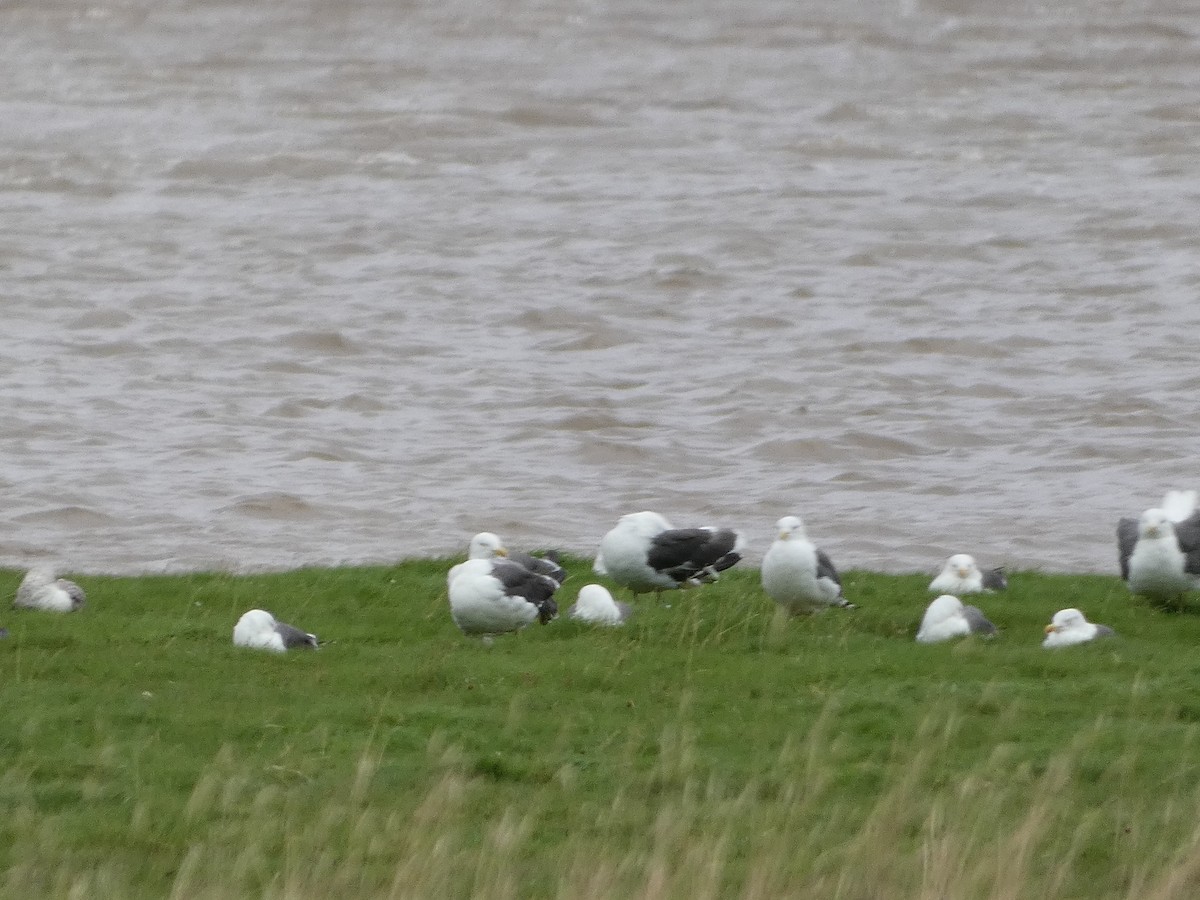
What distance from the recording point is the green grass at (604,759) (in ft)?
27.9

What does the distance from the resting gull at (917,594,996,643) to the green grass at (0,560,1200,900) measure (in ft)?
0.62

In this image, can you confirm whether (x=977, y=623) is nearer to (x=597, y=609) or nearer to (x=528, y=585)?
(x=597, y=609)

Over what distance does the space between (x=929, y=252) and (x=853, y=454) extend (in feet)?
43.4

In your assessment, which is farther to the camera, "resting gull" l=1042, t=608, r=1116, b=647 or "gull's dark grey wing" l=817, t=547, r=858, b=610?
"gull's dark grey wing" l=817, t=547, r=858, b=610

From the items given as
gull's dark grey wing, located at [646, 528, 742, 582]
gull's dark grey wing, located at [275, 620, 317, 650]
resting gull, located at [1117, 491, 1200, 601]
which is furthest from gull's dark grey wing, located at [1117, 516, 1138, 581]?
gull's dark grey wing, located at [275, 620, 317, 650]

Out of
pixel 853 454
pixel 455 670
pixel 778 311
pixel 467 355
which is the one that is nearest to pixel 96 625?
pixel 455 670

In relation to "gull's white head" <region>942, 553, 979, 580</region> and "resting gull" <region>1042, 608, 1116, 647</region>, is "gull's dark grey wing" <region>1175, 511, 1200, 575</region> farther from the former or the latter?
"gull's white head" <region>942, 553, 979, 580</region>

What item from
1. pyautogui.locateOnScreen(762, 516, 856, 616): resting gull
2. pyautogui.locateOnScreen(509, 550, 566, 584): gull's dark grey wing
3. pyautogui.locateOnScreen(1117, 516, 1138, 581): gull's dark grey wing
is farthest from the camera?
pyautogui.locateOnScreen(1117, 516, 1138, 581): gull's dark grey wing

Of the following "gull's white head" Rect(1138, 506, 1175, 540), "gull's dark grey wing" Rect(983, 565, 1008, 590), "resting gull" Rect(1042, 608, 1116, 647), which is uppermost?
"gull's white head" Rect(1138, 506, 1175, 540)

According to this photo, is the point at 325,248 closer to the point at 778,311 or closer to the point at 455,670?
the point at 778,311

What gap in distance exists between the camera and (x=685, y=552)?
1388 cm

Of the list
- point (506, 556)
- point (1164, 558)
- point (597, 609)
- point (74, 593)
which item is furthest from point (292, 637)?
point (1164, 558)

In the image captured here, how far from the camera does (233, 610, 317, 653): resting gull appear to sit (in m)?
12.6

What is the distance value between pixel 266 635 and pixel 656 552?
8.60ft
